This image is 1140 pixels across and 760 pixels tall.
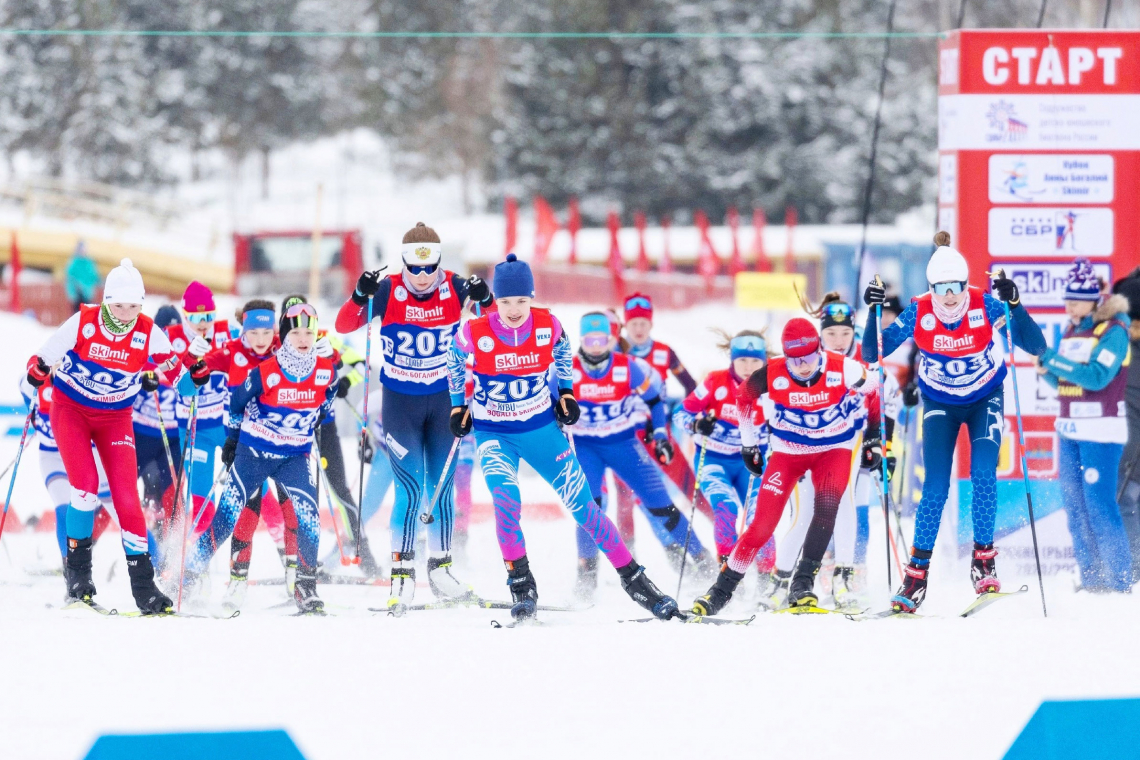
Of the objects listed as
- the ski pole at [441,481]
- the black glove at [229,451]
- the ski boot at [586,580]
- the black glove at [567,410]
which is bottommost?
the ski boot at [586,580]

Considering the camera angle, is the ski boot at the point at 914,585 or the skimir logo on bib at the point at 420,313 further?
the skimir logo on bib at the point at 420,313

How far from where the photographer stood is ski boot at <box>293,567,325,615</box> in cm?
634

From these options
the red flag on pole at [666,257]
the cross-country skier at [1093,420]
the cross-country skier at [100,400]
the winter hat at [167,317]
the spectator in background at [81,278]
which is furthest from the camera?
the red flag on pole at [666,257]

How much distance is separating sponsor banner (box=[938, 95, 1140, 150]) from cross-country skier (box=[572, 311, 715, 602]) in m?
2.42

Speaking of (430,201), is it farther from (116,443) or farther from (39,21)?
(116,443)

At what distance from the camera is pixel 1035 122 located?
7922 millimetres

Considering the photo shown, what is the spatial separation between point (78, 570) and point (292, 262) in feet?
60.3

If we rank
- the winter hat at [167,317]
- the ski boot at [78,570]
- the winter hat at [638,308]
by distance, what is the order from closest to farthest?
the ski boot at [78,570], the winter hat at [167,317], the winter hat at [638,308]

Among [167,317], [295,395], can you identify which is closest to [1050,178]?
[295,395]

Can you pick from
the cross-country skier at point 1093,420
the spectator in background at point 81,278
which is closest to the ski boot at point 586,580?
the cross-country skier at point 1093,420

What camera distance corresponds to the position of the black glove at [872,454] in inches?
254

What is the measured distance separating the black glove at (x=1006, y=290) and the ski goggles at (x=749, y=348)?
1440mm

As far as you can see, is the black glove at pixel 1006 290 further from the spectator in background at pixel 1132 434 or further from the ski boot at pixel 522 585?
the ski boot at pixel 522 585

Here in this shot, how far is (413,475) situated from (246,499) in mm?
844
